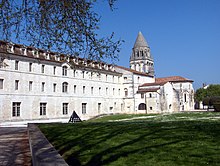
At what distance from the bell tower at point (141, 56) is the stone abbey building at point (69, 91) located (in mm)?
13171

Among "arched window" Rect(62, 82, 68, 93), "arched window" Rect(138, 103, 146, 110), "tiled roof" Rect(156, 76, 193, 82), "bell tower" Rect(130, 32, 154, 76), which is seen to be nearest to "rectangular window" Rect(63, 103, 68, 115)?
"arched window" Rect(62, 82, 68, 93)

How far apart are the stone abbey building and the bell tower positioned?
13171 mm

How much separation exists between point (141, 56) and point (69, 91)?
147 ft

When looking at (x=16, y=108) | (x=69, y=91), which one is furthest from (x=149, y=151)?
(x=69, y=91)

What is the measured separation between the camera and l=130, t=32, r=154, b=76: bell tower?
8619cm

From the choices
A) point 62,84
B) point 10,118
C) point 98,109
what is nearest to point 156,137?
point 10,118

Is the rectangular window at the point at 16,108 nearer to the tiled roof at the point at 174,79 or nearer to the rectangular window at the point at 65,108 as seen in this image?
the rectangular window at the point at 65,108

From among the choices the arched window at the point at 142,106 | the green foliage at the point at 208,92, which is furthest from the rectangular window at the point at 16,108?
the green foliage at the point at 208,92

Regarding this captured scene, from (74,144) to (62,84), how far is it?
37529mm

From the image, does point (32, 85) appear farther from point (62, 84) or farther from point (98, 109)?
point (98, 109)

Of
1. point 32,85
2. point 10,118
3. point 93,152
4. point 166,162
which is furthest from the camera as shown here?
point 32,85

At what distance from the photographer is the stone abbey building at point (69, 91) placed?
36.9 meters

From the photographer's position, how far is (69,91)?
152ft

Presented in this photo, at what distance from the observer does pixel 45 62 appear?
42031 mm
